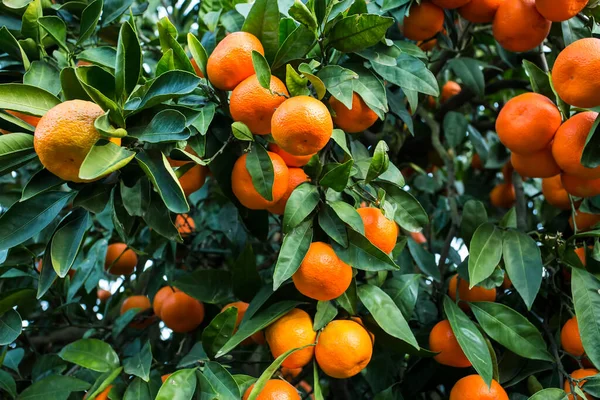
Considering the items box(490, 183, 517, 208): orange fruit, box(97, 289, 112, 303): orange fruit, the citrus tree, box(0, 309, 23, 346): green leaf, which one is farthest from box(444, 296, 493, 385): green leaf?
box(97, 289, 112, 303): orange fruit

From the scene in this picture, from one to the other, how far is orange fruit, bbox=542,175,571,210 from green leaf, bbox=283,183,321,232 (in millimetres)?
773

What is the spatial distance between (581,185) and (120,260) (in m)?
1.36

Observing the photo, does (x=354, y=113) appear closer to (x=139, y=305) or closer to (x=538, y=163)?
(x=538, y=163)

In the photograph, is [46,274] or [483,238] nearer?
[46,274]

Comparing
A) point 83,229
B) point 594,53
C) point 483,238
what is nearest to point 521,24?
point 594,53

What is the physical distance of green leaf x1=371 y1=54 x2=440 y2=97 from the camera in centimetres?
133

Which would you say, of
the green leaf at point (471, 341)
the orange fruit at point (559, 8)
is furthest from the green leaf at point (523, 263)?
the orange fruit at point (559, 8)

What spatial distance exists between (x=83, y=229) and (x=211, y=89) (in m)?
0.38

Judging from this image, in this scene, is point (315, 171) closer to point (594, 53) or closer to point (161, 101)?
point (161, 101)

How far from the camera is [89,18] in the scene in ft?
4.46

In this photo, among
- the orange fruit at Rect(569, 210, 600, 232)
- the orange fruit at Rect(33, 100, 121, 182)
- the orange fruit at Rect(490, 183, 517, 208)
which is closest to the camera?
the orange fruit at Rect(33, 100, 121, 182)

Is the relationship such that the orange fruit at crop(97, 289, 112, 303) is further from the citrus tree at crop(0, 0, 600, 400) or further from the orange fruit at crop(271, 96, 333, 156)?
the orange fruit at crop(271, 96, 333, 156)

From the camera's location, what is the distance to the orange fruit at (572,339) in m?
1.36

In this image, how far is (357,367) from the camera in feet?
3.97
